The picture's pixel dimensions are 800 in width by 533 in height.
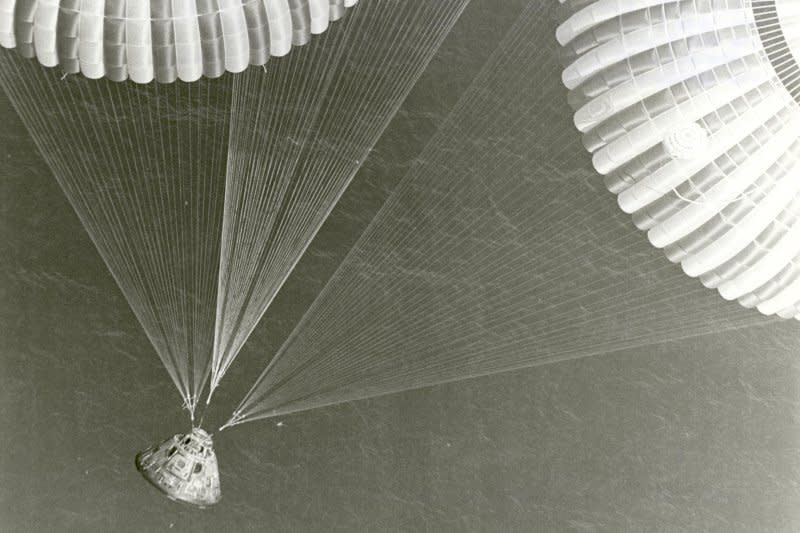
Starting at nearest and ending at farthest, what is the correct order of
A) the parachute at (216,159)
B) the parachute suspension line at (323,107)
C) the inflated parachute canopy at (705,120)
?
the inflated parachute canopy at (705,120) < the parachute at (216,159) < the parachute suspension line at (323,107)

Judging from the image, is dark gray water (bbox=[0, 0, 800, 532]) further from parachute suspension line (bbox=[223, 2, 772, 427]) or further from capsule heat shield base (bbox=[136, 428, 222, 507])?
capsule heat shield base (bbox=[136, 428, 222, 507])

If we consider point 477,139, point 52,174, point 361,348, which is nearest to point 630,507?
point 361,348

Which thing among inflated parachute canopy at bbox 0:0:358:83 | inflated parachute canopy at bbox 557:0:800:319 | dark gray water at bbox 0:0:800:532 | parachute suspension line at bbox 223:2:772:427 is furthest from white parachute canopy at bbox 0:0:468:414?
inflated parachute canopy at bbox 557:0:800:319

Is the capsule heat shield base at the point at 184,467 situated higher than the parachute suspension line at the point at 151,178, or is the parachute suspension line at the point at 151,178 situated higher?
the parachute suspension line at the point at 151,178

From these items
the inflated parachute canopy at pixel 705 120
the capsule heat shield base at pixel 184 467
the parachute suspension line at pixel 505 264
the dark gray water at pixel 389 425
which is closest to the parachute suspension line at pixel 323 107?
the dark gray water at pixel 389 425

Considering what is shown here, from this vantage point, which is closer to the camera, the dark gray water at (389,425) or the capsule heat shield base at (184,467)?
the capsule heat shield base at (184,467)

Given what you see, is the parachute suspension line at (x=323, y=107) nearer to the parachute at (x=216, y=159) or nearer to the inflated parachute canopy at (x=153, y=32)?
the parachute at (x=216, y=159)
